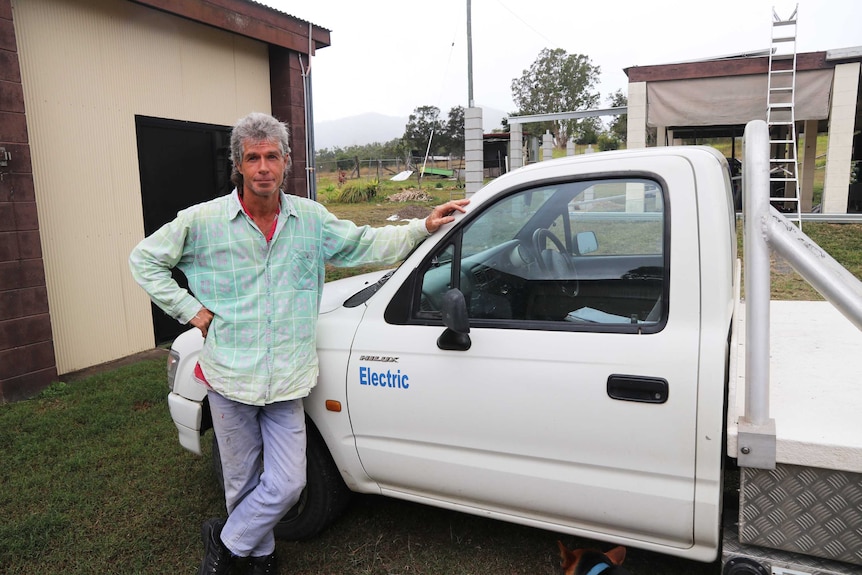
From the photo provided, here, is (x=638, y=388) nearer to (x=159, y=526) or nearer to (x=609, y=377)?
(x=609, y=377)

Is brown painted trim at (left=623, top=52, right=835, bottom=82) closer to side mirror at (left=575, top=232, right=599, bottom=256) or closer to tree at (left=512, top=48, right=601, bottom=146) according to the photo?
side mirror at (left=575, top=232, right=599, bottom=256)

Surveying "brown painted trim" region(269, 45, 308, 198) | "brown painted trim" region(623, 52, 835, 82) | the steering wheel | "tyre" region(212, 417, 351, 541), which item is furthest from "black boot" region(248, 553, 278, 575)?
"brown painted trim" region(623, 52, 835, 82)

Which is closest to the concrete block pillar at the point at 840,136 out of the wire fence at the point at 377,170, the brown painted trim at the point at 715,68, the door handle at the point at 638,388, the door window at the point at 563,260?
the brown painted trim at the point at 715,68

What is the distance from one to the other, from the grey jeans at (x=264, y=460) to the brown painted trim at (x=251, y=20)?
4838 mm

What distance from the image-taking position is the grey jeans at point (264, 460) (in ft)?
8.55

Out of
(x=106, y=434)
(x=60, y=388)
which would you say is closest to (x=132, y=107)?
(x=60, y=388)

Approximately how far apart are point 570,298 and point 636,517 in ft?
2.71

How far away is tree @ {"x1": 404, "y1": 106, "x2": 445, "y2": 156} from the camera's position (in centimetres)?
5603

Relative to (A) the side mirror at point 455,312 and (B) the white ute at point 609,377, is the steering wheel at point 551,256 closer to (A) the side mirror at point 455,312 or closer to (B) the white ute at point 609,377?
(B) the white ute at point 609,377

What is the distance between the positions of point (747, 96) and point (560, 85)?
40500mm

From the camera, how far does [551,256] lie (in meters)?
2.68

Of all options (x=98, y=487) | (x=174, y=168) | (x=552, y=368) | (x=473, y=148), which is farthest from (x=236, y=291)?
(x=473, y=148)

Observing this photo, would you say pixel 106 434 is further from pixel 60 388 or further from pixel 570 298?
pixel 570 298

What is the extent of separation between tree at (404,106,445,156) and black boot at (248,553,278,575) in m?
54.4
